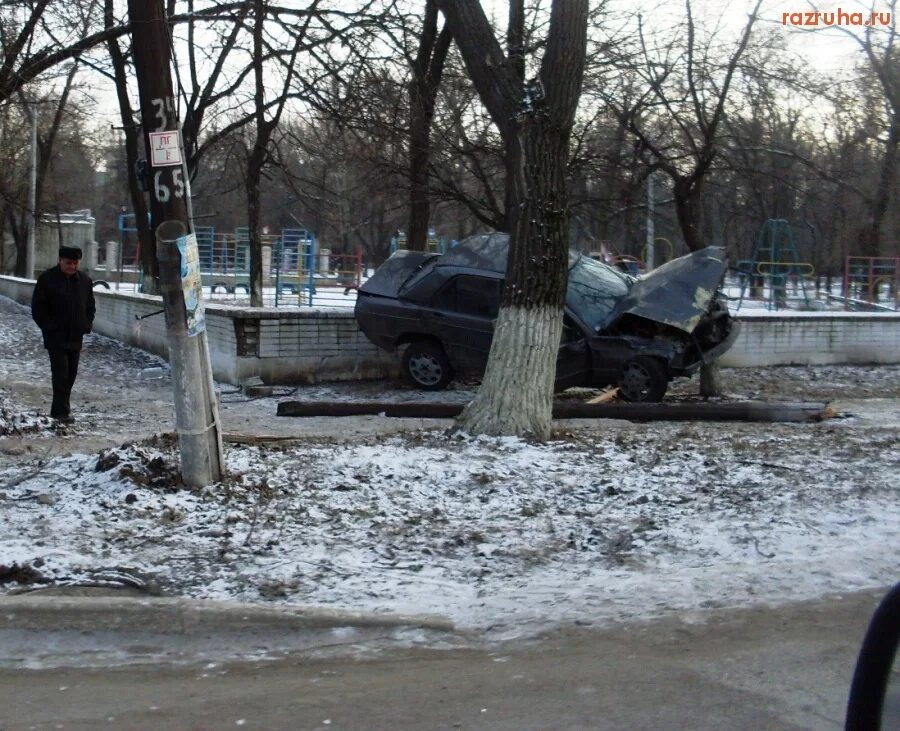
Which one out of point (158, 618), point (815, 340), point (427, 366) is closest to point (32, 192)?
point (427, 366)

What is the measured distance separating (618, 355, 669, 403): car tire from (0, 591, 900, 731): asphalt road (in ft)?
24.1

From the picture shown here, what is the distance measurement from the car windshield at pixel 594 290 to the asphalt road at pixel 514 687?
7950mm

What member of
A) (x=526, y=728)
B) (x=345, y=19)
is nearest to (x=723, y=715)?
(x=526, y=728)

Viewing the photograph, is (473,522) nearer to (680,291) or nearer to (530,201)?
(530,201)

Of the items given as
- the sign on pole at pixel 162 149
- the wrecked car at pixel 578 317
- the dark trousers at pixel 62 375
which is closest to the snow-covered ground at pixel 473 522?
the dark trousers at pixel 62 375

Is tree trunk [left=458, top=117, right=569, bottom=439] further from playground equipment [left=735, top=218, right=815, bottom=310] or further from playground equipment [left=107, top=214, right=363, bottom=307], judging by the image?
playground equipment [left=735, top=218, right=815, bottom=310]

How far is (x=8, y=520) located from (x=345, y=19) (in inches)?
386

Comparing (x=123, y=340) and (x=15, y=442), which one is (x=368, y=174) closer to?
(x=123, y=340)

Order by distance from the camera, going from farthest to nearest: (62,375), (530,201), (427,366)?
(427,366), (62,375), (530,201)

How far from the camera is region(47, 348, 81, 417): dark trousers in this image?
9.75 meters

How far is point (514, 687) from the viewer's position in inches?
163

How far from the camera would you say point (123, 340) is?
19.2 metres

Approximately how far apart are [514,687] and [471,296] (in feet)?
30.8

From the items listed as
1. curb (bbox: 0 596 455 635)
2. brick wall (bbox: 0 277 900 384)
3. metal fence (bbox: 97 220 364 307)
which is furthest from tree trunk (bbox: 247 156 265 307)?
curb (bbox: 0 596 455 635)
